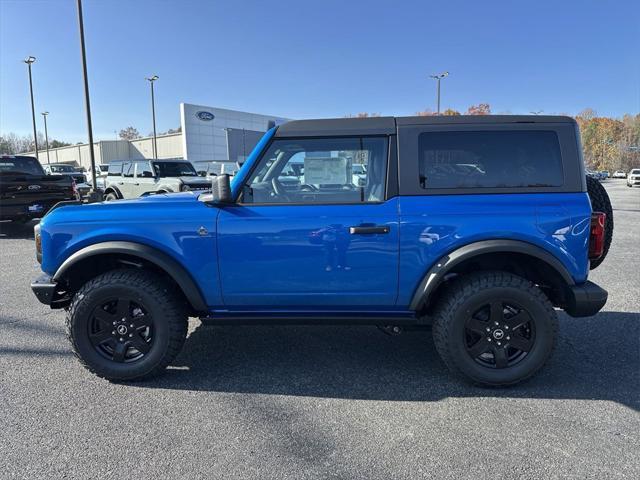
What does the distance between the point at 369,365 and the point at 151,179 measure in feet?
38.0

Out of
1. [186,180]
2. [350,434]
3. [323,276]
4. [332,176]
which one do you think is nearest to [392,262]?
[323,276]

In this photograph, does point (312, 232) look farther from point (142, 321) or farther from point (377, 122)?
point (142, 321)

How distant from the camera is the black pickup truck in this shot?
9.59 m

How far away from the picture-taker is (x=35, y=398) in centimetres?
299

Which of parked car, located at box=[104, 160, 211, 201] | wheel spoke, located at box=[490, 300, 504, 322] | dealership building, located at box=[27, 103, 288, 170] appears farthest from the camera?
dealership building, located at box=[27, 103, 288, 170]

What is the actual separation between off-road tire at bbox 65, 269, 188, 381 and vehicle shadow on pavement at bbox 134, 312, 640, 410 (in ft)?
0.63

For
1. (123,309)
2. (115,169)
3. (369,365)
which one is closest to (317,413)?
(369,365)

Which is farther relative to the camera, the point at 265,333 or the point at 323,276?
the point at 265,333

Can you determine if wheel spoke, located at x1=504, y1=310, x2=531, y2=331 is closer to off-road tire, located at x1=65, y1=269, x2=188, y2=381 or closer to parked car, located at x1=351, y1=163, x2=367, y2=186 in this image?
parked car, located at x1=351, y1=163, x2=367, y2=186

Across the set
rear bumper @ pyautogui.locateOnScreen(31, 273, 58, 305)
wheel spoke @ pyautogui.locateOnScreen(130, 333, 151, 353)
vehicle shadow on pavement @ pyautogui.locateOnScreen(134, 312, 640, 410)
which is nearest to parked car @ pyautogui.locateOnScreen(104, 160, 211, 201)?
vehicle shadow on pavement @ pyautogui.locateOnScreen(134, 312, 640, 410)

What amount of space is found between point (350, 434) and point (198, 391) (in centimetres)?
117

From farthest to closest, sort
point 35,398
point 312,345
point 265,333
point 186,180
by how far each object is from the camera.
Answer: point 186,180 < point 265,333 < point 312,345 < point 35,398

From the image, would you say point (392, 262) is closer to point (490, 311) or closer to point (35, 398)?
point (490, 311)

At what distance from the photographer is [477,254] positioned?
9.66 feet
